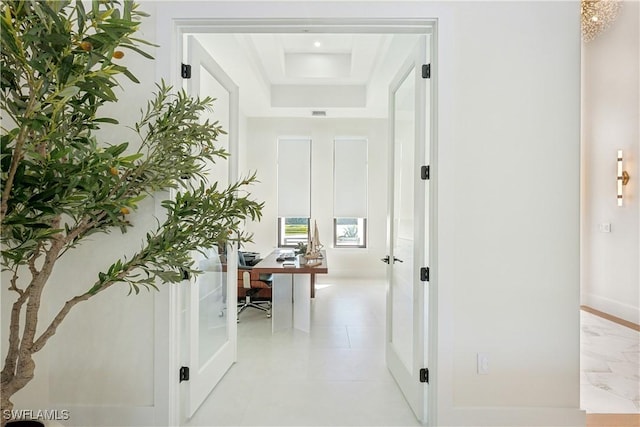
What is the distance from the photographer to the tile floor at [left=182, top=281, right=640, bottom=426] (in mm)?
2283

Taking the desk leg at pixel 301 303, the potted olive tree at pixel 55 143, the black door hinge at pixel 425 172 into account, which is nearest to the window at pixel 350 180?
the desk leg at pixel 301 303

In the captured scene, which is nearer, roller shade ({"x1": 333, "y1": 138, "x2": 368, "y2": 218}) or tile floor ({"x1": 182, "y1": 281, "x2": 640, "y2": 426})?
tile floor ({"x1": 182, "y1": 281, "x2": 640, "y2": 426})

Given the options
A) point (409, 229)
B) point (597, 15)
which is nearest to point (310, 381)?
point (409, 229)

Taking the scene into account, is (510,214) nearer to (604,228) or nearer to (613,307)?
(604,228)

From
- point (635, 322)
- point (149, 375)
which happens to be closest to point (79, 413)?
point (149, 375)

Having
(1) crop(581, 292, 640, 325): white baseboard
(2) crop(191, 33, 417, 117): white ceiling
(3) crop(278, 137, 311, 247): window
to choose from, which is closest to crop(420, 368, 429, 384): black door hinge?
(2) crop(191, 33, 417, 117): white ceiling

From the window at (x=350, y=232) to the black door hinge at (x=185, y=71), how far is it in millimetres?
5318

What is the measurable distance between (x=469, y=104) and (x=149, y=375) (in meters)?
2.48

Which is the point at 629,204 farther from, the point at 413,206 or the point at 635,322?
the point at 413,206

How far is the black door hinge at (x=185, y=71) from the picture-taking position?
209cm

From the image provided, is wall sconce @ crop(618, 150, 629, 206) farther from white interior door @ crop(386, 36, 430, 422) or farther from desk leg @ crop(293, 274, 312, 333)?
desk leg @ crop(293, 274, 312, 333)

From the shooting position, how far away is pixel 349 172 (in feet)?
23.7

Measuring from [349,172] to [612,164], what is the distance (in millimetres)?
4203

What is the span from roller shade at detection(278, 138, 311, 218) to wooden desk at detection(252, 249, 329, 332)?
310cm
